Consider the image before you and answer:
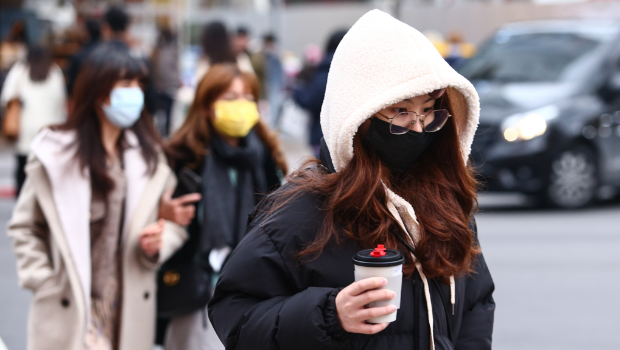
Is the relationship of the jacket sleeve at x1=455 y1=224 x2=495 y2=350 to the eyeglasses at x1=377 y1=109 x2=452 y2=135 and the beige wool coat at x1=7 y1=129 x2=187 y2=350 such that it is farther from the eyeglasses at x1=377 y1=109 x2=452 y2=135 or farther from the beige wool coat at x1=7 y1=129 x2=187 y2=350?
the beige wool coat at x1=7 y1=129 x2=187 y2=350

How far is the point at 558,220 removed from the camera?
9305 mm

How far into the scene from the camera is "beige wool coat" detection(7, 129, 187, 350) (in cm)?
336

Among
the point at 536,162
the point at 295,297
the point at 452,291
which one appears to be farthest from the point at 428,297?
the point at 536,162

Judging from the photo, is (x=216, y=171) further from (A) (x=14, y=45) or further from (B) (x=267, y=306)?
(A) (x=14, y=45)

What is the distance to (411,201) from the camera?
227 centimetres

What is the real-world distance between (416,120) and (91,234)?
1.77 m

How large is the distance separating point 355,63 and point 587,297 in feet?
15.9

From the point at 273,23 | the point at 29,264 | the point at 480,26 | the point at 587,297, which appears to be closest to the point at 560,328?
the point at 587,297

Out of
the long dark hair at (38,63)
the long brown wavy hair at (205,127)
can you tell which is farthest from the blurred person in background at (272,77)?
the long brown wavy hair at (205,127)

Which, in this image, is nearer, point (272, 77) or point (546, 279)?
point (546, 279)

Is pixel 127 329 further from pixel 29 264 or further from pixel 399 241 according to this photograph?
pixel 399 241

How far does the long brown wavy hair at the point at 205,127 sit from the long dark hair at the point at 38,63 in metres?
4.11

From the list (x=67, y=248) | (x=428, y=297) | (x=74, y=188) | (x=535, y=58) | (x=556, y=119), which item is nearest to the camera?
(x=428, y=297)

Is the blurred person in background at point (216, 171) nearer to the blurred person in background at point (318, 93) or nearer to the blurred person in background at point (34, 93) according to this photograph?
the blurred person in background at point (318, 93)
